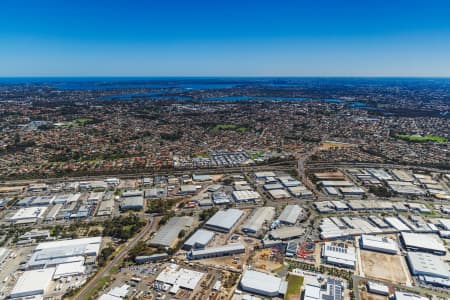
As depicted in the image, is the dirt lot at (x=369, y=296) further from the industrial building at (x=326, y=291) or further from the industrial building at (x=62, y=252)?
the industrial building at (x=62, y=252)

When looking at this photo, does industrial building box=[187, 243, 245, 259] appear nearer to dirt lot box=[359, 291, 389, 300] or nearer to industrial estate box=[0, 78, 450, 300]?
industrial estate box=[0, 78, 450, 300]

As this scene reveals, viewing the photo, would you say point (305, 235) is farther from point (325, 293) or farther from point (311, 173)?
point (311, 173)

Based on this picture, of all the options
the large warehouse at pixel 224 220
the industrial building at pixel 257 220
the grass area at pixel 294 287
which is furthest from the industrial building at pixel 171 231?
the grass area at pixel 294 287

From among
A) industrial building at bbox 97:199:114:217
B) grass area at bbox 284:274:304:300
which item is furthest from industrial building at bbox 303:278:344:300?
industrial building at bbox 97:199:114:217

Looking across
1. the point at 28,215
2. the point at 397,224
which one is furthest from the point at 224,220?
the point at 28,215

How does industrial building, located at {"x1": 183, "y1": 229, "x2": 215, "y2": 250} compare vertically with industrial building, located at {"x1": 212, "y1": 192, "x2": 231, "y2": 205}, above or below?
above

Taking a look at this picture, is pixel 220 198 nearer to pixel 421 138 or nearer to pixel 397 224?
pixel 397 224
